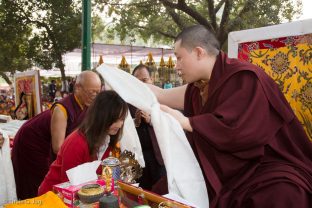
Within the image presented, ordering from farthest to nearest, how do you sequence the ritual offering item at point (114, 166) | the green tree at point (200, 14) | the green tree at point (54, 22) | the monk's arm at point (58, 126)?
the green tree at point (200, 14), the green tree at point (54, 22), the monk's arm at point (58, 126), the ritual offering item at point (114, 166)

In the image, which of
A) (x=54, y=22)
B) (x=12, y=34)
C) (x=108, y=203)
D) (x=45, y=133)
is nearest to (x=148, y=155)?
(x=45, y=133)

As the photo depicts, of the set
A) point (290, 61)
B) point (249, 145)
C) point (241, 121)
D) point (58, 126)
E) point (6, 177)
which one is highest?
point (290, 61)

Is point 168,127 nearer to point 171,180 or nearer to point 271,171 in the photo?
point 171,180

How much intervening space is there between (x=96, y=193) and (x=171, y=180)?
379 millimetres

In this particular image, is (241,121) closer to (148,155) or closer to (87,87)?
(148,155)

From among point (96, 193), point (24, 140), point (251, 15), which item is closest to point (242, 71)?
point (96, 193)

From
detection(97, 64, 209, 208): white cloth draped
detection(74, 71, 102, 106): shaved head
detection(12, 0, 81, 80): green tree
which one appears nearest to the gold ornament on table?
detection(97, 64, 209, 208): white cloth draped

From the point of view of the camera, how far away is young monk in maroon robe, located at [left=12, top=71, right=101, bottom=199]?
2.76 m

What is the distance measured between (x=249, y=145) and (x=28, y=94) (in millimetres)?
3265

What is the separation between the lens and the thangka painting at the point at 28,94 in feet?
13.1

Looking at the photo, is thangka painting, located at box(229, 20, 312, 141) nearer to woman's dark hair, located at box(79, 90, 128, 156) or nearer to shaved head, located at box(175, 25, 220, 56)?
shaved head, located at box(175, 25, 220, 56)

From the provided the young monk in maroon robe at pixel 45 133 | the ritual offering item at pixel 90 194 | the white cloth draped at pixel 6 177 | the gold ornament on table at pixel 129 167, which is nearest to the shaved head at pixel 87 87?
the young monk in maroon robe at pixel 45 133

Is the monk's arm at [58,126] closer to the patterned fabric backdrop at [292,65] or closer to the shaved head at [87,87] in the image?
the shaved head at [87,87]

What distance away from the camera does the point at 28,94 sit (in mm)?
4219
